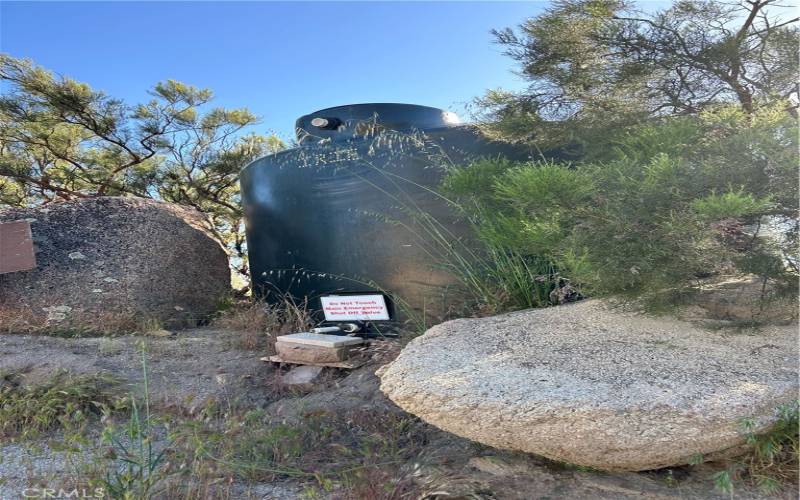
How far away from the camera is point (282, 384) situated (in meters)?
2.87

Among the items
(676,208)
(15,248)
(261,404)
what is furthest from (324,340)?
(15,248)

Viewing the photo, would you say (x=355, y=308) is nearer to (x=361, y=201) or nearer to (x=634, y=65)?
(x=361, y=201)

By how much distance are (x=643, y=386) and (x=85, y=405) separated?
2.41 metres

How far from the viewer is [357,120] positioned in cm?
401

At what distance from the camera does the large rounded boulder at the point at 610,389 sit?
1.37 metres

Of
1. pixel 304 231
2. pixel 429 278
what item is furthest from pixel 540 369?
pixel 304 231

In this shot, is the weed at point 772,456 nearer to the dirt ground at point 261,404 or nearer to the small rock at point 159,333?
the dirt ground at point 261,404

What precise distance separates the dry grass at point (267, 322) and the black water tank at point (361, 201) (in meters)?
0.15

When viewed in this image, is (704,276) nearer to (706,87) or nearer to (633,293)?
(633,293)

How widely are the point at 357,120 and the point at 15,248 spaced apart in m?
2.75

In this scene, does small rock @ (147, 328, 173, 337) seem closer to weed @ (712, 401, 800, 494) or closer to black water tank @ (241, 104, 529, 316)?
black water tank @ (241, 104, 529, 316)

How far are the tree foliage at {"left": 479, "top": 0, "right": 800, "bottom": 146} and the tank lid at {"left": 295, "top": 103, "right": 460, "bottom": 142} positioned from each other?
131 cm

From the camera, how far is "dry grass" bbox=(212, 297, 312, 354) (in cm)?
357

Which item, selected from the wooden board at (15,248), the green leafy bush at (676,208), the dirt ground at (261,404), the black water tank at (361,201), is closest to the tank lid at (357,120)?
the black water tank at (361,201)
